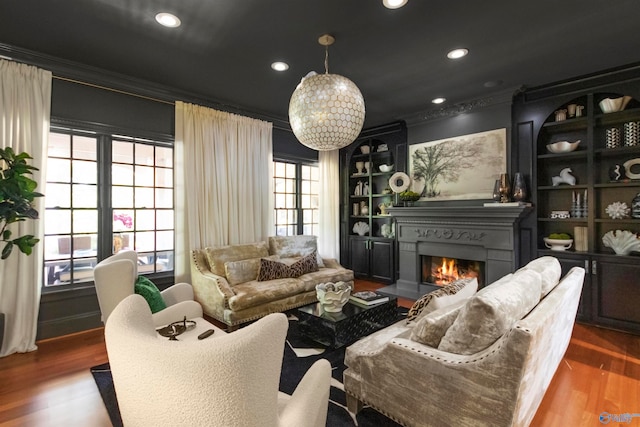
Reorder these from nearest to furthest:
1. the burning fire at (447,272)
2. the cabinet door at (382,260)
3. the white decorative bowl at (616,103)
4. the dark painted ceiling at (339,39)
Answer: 1. the dark painted ceiling at (339,39)
2. the white decorative bowl at (616,103)
3. the burning fire at (447,272)
4. the cabinet door at (382,260)

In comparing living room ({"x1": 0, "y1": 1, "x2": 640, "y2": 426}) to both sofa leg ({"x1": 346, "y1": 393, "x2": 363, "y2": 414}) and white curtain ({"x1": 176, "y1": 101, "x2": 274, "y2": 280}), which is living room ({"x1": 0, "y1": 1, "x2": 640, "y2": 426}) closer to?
white curtain ({"x1": 176, "y1": 101, "x2": 274, "y2": 280})

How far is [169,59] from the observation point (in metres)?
3.16

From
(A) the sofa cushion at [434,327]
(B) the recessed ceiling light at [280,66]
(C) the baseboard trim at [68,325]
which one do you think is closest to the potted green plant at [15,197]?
(C) the baseboard trim at [68,325]

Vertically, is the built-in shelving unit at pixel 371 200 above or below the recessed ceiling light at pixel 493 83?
below

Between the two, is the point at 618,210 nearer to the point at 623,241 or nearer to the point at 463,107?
the point at 623,241

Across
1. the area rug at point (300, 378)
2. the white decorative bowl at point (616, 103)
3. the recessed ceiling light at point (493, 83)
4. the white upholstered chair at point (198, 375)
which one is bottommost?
A: the area rug at point (300, 378)

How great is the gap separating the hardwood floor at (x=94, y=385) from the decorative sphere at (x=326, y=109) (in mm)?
2305

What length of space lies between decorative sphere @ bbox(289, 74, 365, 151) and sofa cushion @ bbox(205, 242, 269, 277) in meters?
2.17

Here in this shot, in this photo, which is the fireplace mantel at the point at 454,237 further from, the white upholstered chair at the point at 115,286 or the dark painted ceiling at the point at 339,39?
the white upholstered chair at the point at 115,286

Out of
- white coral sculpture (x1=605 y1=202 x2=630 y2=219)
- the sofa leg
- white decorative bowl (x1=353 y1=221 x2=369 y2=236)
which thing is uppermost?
white coral sculpture (x1=605 y1=202 x2=630 y2=219)

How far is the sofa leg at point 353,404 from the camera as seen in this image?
199 centimetres

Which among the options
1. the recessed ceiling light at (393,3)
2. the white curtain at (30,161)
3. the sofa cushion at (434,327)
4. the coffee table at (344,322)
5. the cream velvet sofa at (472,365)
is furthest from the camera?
the white curtain at (30,161)

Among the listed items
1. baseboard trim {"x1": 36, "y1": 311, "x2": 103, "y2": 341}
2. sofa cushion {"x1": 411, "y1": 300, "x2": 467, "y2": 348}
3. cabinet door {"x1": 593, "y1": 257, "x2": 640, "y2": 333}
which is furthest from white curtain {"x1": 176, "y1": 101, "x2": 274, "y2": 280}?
cabinet door {"x1": 593, "y1": 257, "x2": 640, "y2": 333}

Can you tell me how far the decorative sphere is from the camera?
7.48ft
